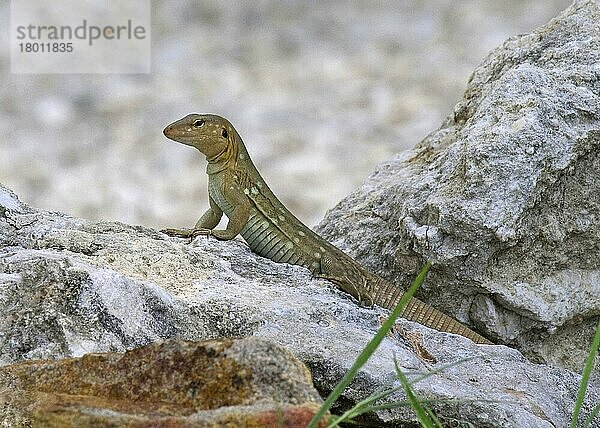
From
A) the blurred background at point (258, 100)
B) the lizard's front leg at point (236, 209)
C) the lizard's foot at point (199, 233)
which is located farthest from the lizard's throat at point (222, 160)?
the blurred background at point (258, 100)

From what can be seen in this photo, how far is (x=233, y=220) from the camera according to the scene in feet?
16.6

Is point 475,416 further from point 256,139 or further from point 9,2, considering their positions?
point 9,2

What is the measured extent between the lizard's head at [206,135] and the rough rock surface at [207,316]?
37.0 inches

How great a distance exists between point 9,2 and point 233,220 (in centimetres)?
954

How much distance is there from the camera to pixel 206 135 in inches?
206

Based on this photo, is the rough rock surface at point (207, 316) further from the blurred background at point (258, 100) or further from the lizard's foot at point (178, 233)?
the blurred background at point (258, 100)

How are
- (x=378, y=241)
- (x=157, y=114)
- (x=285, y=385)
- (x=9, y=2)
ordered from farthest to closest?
(x=9, y=2), (x=157, y=114), (x=378, y=241), (x=285, y=385)

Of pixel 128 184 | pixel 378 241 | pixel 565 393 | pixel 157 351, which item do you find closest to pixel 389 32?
pixel 128 184

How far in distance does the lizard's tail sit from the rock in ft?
5.66

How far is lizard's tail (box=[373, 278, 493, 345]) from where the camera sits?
4.54 m

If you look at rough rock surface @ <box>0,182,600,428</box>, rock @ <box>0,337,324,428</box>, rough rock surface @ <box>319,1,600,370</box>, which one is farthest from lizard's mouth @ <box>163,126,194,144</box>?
rock @ <box>0,337,324,428</box>

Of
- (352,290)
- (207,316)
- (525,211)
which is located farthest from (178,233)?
(525,211)

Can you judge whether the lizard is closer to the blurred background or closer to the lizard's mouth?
the lizard's mouth

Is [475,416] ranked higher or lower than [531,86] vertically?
lower
